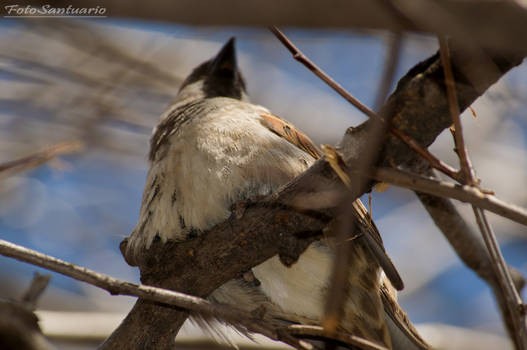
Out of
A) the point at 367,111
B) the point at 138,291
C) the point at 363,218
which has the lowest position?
the point at 138,291

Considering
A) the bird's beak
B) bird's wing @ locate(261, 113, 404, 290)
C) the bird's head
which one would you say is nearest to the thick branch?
bird's wing @ locate(261, 113, 404, 290)

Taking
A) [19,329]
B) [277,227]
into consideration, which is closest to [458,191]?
[277,227]

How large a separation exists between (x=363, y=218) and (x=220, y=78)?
265 cm

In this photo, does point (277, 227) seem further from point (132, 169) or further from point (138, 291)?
point (132, 169)

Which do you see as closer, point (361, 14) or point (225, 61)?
point (361, 14)

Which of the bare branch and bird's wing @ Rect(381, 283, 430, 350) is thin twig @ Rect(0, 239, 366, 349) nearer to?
the bare branch

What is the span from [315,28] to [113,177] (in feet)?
21.9

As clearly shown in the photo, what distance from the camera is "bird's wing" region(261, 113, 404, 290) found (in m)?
3.25

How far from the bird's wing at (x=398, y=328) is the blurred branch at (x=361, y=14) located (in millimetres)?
2569

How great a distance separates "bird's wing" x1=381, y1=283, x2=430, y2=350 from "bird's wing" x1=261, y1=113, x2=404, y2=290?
0.46 metres

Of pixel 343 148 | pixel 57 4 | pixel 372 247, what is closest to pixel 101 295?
pixel 372 247

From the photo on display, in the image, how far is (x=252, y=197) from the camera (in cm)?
318

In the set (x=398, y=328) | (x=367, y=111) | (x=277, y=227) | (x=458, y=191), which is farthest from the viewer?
(x=398, y=328)

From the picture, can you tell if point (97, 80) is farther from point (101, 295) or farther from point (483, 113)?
point (483, 113)
